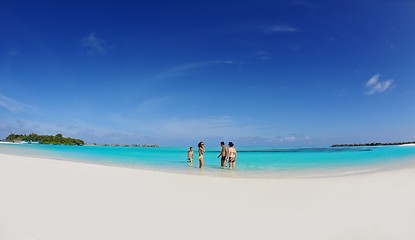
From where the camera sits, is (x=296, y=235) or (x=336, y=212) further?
(x=336, y=212)

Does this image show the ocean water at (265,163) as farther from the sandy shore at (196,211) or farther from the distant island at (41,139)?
the distant island at (41,139)

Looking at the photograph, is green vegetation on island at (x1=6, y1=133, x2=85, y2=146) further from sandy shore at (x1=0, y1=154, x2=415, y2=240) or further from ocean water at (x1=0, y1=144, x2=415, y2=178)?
sandy shore at (x1=0, y1=154, x2=415, y2=240)

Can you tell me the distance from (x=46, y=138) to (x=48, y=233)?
97251mm

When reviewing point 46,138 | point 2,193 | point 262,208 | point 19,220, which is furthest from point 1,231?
point 46,138

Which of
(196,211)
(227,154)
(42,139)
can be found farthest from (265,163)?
(42,139)

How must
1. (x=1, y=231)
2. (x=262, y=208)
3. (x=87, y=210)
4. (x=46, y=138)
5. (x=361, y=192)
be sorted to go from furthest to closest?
(x=46, y=138), (x=361, y=192), (x=262, y=208), (x=87, y=210), (x=1, y=231)

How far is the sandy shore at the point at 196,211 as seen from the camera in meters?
3.59

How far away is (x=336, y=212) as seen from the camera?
14.9 ft

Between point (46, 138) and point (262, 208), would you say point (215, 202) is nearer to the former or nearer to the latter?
point (262, 208)

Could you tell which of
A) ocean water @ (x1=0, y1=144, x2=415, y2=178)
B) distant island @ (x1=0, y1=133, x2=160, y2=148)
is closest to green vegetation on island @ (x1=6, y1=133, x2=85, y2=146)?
distant island @ (x1=0, y1=133, x2=160, y2=148)

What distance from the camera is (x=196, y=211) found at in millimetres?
4469

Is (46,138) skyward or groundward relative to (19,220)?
skyward

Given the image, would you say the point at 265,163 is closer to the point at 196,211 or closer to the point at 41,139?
the point at 196,211

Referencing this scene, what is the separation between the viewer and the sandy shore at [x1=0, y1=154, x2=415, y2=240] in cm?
359
